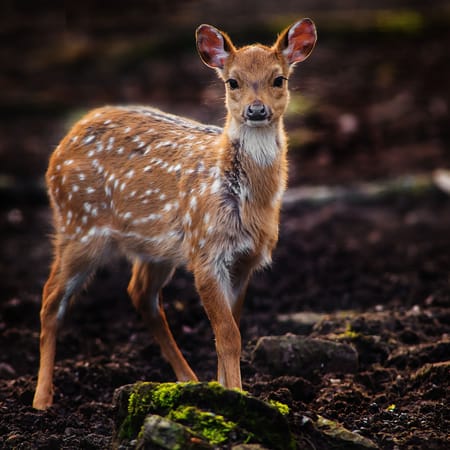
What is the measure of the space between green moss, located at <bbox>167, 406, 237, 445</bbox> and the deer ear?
2.67m

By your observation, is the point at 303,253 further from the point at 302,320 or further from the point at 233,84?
the point at 233,84

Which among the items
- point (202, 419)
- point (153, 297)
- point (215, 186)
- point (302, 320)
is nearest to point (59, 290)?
point (153, 297)

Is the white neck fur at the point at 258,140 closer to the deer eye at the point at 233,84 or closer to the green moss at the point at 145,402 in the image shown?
the deer eye at the point at 233,84

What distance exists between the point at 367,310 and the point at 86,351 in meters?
2.43

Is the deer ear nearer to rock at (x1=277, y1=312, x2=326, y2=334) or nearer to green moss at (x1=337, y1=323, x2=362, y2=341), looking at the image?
green moss at (x1=337, y1=323, x2=362, y2=341)

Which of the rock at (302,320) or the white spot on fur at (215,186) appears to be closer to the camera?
the white spot on fur at (215,186)

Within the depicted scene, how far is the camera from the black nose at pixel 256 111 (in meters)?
6.03

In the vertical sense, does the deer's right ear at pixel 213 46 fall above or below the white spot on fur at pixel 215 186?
above

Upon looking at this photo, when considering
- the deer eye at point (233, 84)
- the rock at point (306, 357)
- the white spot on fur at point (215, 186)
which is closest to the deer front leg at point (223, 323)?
the white spot on fur at point (215, 186)

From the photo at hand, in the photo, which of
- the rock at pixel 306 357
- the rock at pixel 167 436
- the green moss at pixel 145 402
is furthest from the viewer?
the rock at pixel 306 357

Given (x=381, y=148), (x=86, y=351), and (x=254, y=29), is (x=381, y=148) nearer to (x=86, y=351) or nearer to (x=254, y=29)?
(x=254, y=29)

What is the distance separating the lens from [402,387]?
21.1 ft

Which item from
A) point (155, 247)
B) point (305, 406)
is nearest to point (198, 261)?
point (155, 247)

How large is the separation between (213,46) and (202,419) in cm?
273
